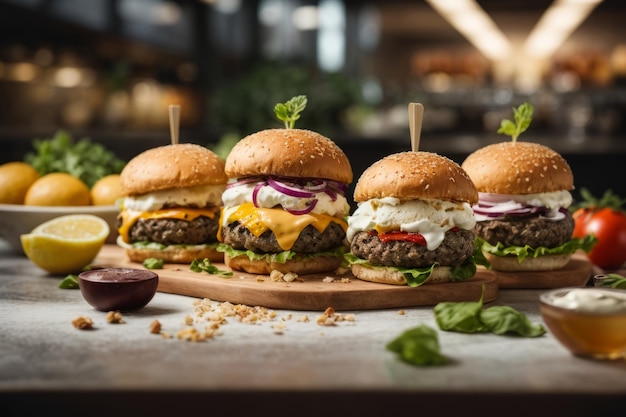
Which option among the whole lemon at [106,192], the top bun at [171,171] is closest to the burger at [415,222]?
the top bun at [171,171]

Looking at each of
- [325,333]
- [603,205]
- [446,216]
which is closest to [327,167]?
[446,216]

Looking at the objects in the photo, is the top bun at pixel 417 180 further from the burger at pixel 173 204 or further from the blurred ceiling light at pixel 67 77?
the blurred ceiling light at pixel 67 77

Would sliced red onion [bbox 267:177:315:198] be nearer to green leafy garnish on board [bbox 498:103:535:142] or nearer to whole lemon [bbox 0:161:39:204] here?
green leafy garnish on board [bbox 498:103:535:142]

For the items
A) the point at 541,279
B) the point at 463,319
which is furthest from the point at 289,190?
the point at 541,279

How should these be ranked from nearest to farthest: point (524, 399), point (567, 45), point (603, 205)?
point (524, 399) < point (603, 205) < point (567, 45)

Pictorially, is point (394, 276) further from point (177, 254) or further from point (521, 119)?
point (177, 254)

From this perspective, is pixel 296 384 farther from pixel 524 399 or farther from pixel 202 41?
pixel 202 41

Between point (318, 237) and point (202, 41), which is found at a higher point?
point (202, 41)
